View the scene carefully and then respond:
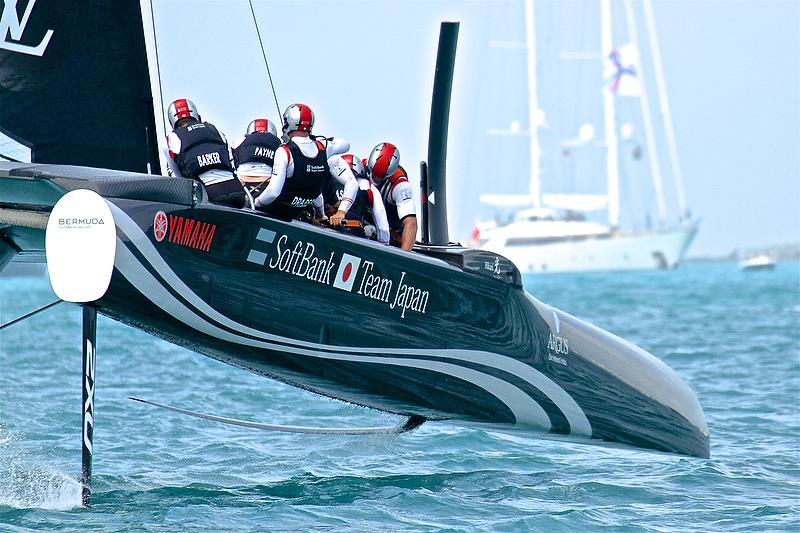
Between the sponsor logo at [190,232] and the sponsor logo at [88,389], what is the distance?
578 millimetres

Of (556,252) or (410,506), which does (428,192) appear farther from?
(556,252)

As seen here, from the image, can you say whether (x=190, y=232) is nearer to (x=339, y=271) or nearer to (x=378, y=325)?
(x=339, y=271)

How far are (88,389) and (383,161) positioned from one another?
6.82ft

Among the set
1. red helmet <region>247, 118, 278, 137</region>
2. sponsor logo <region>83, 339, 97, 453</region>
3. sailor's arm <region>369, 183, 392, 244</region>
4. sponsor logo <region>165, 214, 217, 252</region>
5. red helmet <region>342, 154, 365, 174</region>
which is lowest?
sponsor logo <region>83, 339, 97, 453</region>

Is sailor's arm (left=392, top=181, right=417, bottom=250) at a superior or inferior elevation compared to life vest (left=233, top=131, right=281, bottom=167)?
inferior

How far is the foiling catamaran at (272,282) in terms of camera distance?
5.01 meters

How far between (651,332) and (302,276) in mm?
13205

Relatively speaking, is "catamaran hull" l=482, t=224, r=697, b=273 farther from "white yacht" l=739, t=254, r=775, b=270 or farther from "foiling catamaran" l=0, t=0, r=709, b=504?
"foiling catamaran" l=0, t=0, r=709, b=504

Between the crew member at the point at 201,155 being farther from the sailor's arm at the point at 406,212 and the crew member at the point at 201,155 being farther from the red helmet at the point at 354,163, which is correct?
the sailor's arm at the point at 406,212

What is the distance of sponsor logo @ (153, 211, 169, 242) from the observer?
499cm

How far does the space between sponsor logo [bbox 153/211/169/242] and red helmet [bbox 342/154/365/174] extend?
4.68ft

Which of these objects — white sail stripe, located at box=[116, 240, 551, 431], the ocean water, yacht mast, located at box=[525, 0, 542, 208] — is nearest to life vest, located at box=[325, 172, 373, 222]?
white sail stripe, located at box=[116, 240, 551, 431]

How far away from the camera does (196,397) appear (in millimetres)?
9961

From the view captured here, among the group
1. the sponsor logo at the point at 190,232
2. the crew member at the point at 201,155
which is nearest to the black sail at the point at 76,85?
the crew member at the point at 201,155
